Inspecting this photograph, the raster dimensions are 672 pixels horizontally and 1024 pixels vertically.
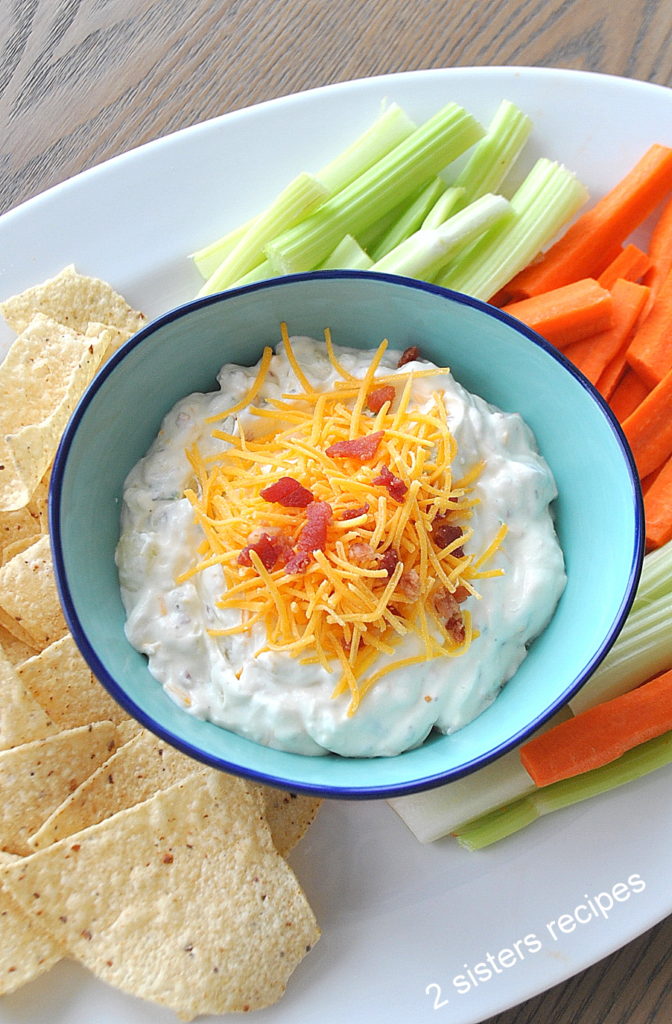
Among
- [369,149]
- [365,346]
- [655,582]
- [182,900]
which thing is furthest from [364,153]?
[182,900]

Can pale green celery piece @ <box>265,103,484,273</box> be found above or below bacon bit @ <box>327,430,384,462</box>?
above

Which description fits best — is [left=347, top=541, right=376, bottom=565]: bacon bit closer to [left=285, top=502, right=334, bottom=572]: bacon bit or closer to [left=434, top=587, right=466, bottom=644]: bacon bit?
[left=285, top=502, right=334, bottom=572]: bacon bit

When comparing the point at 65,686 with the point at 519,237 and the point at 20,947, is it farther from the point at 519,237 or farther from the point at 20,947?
the point at 519,237

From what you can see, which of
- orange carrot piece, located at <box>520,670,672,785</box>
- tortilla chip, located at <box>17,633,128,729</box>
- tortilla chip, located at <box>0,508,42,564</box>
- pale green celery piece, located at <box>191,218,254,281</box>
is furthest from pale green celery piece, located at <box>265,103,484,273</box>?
orange carrot piece, located at <box>520,670,672,785</box>

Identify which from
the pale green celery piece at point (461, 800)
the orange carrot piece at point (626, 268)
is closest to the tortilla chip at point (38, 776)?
the pale green celery piece at point (461, 800)

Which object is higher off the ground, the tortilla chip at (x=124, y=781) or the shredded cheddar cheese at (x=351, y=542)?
→ the shredded cheddar cheese at (x=351, y=542)

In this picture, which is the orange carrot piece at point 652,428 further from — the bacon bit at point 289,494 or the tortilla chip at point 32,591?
the tortilla chip at point 32,591
